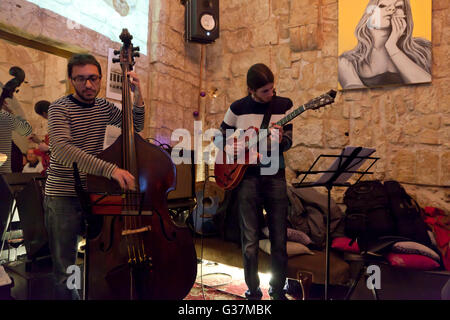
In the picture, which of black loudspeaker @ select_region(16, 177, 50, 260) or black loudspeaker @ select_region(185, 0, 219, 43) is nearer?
black loudspeaker @ select_region(16, 177, 50, 260)

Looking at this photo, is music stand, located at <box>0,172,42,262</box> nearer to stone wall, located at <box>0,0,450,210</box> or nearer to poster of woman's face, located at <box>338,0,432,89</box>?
stone wall, located at <box>0,0,450,210</box>

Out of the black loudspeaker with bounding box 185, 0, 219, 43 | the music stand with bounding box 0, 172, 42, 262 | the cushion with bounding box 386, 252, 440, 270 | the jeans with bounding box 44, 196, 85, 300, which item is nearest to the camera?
the jeans with bounding box 44, 196, 85, 300

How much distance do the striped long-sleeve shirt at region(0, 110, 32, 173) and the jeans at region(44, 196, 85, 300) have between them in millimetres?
1289

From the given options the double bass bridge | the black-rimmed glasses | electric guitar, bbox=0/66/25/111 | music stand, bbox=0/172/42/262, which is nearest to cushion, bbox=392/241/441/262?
the double bass bridge

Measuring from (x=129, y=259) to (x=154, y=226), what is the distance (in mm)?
180

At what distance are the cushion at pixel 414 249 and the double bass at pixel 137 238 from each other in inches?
65.1

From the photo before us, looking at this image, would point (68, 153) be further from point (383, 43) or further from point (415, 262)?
point (383, 43)

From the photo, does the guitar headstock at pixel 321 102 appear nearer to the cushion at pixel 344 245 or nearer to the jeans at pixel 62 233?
the cushion at pixel 344 245

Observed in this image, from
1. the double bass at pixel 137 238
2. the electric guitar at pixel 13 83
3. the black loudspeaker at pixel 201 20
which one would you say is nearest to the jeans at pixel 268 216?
the double bass at pixel 137 238

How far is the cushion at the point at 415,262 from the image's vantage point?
2348 mm

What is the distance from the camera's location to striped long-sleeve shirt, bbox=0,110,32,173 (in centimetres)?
257
